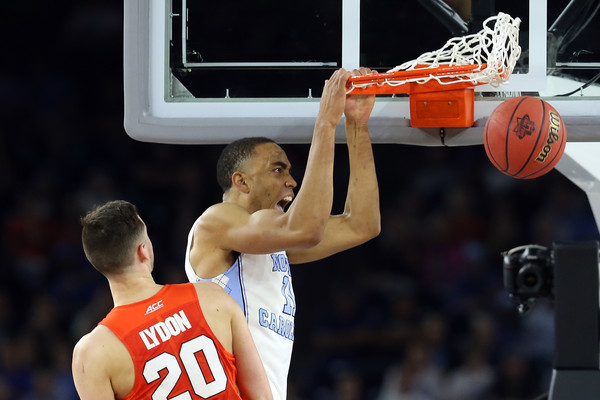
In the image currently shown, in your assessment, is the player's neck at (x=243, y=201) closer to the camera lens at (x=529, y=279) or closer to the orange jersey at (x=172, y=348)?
the orange jersey at (x=172, y=348)

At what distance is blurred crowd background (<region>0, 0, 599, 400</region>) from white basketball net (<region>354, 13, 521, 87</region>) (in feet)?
9.51

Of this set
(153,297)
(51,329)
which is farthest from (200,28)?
(51,329)

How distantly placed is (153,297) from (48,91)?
4.59m

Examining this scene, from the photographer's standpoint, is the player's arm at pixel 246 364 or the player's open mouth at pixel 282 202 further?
the player's open mouth at pixel 282 202

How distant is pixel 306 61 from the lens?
318 cm

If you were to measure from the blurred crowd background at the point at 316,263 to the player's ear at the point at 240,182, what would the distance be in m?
2.84

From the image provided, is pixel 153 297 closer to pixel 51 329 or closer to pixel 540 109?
pixel 540 109

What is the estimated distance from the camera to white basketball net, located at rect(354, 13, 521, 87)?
279 cm

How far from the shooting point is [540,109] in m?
2.72

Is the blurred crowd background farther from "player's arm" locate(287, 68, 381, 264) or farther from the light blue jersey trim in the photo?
the light blue jersey trim

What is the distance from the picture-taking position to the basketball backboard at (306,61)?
3.02 metres

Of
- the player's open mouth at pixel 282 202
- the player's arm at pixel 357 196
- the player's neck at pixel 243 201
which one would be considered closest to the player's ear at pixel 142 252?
the player's neck at pixel 243 201

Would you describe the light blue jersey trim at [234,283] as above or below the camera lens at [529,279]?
below

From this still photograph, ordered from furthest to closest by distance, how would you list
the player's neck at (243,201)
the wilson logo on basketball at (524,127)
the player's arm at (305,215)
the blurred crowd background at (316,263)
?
1. the blurred crowd background at (316,263)
2. the player's neck at (243,201)
3. the player's arm at (305,215)
4. the wilson logo on basketball at (524,127)
